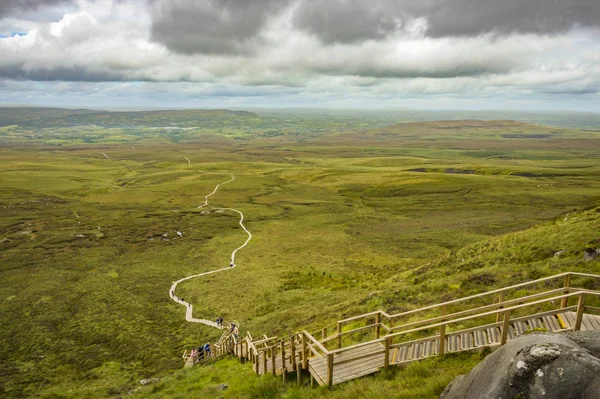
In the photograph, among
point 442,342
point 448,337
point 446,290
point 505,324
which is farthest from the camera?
point 446,290

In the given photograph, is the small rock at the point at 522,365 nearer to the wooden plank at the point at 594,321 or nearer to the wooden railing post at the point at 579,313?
the wooden railing post at the point at 579,313

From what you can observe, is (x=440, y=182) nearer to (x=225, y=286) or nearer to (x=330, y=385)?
(x=225, y=286)

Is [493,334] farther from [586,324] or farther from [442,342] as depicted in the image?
[586,324]

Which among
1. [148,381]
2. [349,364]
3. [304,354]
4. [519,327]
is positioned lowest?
[148,381]

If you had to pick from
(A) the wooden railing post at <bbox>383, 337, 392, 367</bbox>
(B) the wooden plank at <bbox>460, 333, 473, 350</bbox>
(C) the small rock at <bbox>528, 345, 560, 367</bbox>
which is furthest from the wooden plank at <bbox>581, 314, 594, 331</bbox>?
(A) the wooden railing post at <bbox>383, 337, 392, 367</bbox>

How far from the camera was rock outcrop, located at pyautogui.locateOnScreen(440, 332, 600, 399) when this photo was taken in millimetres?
6901

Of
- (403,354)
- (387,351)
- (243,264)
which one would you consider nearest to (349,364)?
(387,351)

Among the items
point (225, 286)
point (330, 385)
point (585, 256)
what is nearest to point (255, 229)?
point (225, 286)

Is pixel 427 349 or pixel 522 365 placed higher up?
pixel 522 365

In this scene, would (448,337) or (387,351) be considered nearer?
(387,351)

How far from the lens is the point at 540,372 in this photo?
7.23 metres

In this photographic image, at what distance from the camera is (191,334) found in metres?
36.7

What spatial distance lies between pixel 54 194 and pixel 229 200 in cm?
6864

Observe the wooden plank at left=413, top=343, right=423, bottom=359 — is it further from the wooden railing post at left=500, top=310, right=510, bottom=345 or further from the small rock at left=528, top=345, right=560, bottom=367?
the small rock at left=528, top=345, right=560, bottom=367
